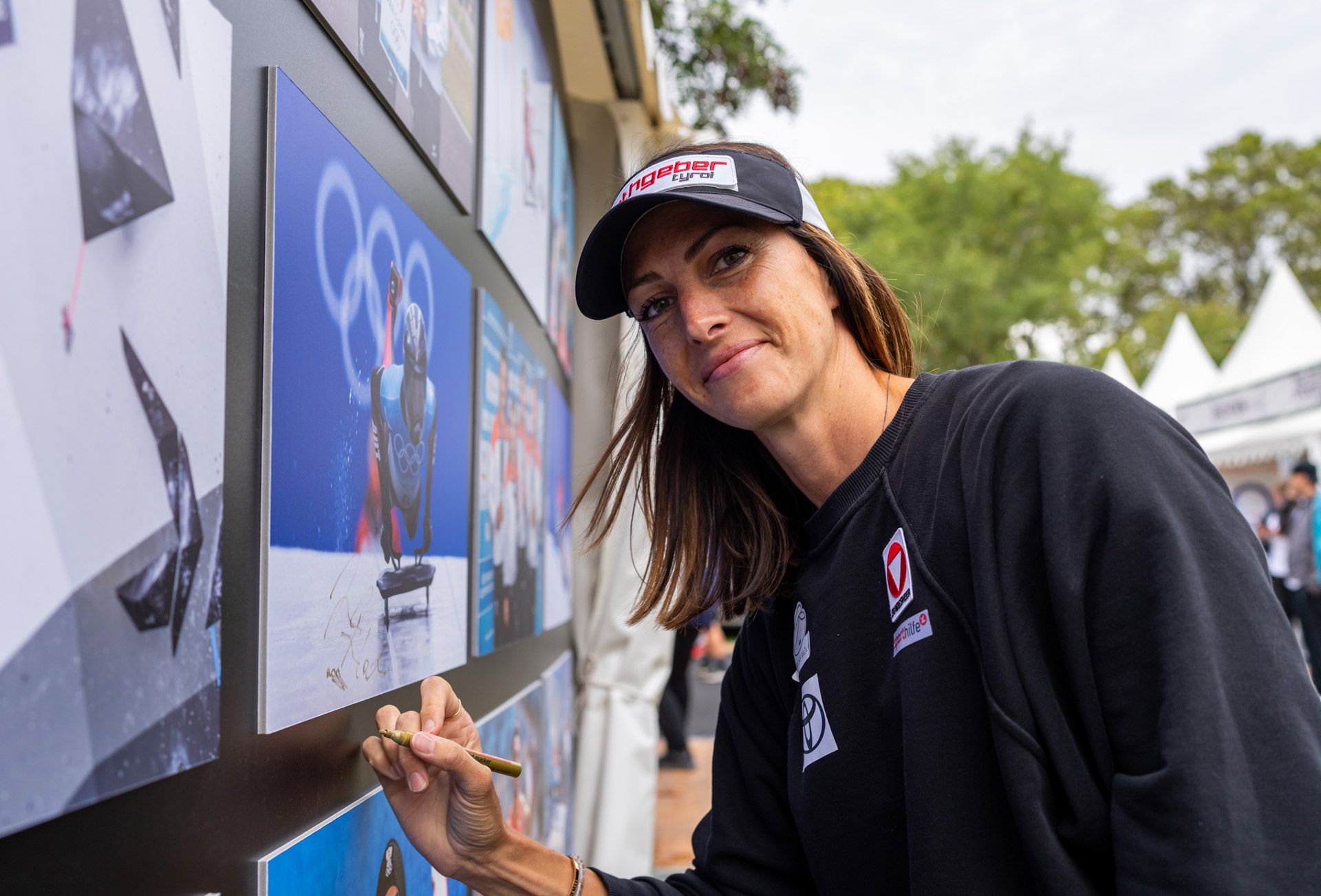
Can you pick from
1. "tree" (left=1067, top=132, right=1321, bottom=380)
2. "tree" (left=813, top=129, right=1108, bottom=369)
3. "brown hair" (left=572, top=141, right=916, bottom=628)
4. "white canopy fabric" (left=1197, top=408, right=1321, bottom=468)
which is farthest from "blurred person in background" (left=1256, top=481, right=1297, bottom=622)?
"tree" (left=1067, top=132, right=1321, bottom=380)

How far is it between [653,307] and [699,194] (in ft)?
0.81

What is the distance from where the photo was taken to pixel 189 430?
77 cm

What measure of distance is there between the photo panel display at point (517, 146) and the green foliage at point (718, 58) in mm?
2989

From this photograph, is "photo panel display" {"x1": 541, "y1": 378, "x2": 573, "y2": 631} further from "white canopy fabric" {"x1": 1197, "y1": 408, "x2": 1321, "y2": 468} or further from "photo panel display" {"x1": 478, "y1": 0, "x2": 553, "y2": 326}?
"white canopy fabric" {"x1": 1197, "y1": 408, "x2": 1321, "y2": 468}

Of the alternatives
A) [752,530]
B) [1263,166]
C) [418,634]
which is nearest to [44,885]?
[418,634]

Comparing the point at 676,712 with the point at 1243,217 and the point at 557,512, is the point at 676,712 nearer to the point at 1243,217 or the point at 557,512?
the point at 557,512

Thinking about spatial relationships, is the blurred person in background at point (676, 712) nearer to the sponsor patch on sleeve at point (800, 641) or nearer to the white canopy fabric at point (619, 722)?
the white canopy fabric at point (619, 722)

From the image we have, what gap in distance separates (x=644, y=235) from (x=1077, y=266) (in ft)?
76.2

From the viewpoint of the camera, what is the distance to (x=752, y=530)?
173 centimetres

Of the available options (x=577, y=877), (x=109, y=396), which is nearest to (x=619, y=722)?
(x=577, y=877)

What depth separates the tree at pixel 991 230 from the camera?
859 inches

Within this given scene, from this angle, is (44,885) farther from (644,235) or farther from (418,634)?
(644,235)

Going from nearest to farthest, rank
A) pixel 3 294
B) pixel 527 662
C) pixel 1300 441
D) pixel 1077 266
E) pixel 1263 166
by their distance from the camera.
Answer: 1. pixel 3 294
2. pixel 527 662
3. pixel 1300 441
4. pixel 1077 266
5. pixel 1263 166

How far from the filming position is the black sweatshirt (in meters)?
0.93
